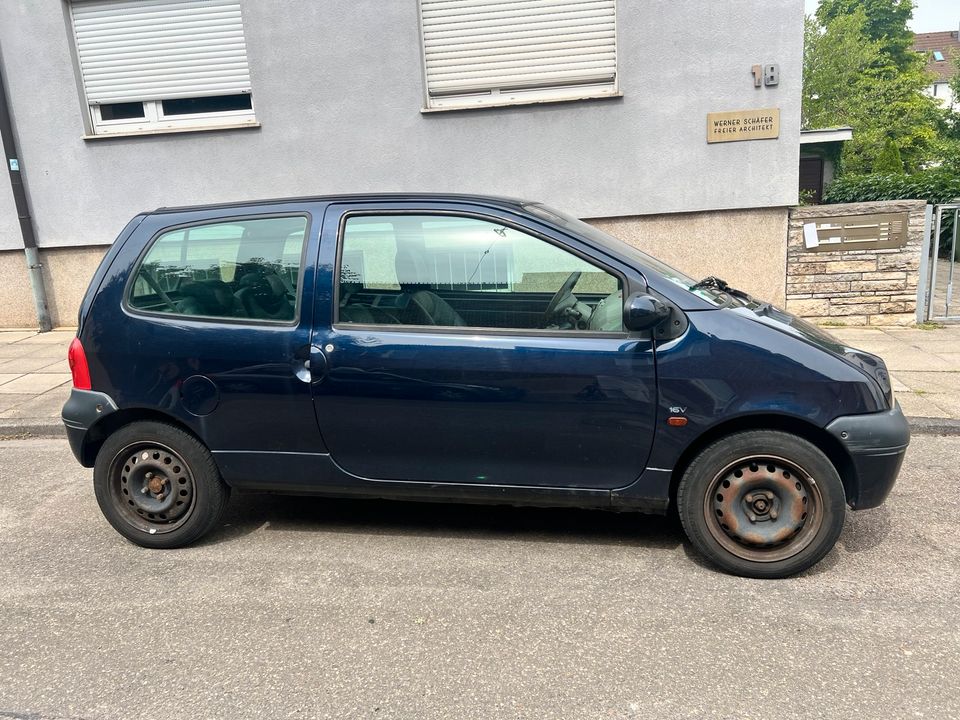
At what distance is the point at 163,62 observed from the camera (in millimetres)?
9086

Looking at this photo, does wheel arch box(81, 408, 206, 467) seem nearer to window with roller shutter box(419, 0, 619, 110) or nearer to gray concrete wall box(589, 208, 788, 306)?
window with roller shutter box(419, 0, 619, 110)

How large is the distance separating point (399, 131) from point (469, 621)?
→ 23.2ft

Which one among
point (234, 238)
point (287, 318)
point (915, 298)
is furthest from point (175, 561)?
point (915, 298)

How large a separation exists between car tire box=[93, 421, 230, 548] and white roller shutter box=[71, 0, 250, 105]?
6.66 m

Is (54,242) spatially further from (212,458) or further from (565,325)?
(565,325)

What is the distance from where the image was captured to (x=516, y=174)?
8820 millimetres

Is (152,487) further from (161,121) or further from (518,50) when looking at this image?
(161,121)

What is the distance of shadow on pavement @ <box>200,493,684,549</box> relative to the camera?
12.3 ft

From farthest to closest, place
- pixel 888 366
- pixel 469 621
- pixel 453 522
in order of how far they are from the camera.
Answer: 1. pixel 888 366
2. pixel 453 522
3. pixel 469 621

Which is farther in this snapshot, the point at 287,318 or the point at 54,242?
the point at 54,242

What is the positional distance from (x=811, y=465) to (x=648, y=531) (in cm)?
98

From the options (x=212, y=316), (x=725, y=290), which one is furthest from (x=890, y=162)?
(x=212, y=316)

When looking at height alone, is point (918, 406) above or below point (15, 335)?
below

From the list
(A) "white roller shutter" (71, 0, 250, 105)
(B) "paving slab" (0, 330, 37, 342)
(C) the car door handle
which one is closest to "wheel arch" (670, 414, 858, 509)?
(C) the car door handle
